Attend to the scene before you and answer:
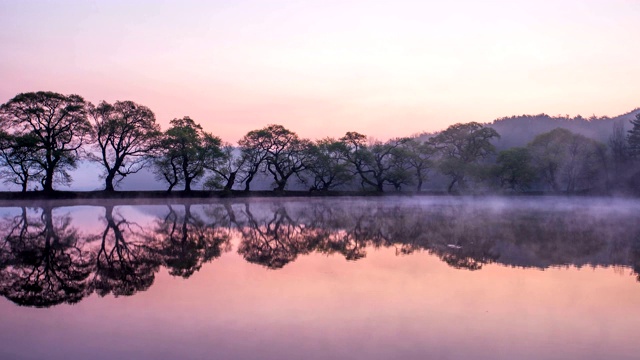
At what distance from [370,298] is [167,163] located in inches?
1462

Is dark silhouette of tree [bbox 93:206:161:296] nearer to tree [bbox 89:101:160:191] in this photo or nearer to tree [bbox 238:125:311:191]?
tree [bbox 89:101:160:191]

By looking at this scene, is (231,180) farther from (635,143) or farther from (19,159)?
(635,143)

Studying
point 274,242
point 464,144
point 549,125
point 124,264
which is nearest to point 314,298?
point 124,264

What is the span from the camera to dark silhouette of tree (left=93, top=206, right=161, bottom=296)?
796 cm

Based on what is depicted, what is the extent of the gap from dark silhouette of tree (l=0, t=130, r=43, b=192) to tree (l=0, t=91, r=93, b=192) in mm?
435

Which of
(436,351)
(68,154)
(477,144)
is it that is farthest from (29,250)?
(477,144)

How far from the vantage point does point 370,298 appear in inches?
287

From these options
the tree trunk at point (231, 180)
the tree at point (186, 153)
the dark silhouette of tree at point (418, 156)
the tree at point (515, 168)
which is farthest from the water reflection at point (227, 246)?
the tree at point (515, 168)

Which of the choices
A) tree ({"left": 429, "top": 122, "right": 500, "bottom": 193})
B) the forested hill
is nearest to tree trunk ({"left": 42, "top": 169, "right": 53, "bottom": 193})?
tree ({"left": 429, "top": 122, "right": 500, "bottom": 193})

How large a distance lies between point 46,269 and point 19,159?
31.7 metres

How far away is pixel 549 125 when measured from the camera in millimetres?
98938

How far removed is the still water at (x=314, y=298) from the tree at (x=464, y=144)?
4398 cm

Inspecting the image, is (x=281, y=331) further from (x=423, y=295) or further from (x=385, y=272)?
(x=385, y=272)

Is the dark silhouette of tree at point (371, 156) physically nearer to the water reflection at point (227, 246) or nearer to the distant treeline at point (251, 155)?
the distant treeline at point (251, 155)
